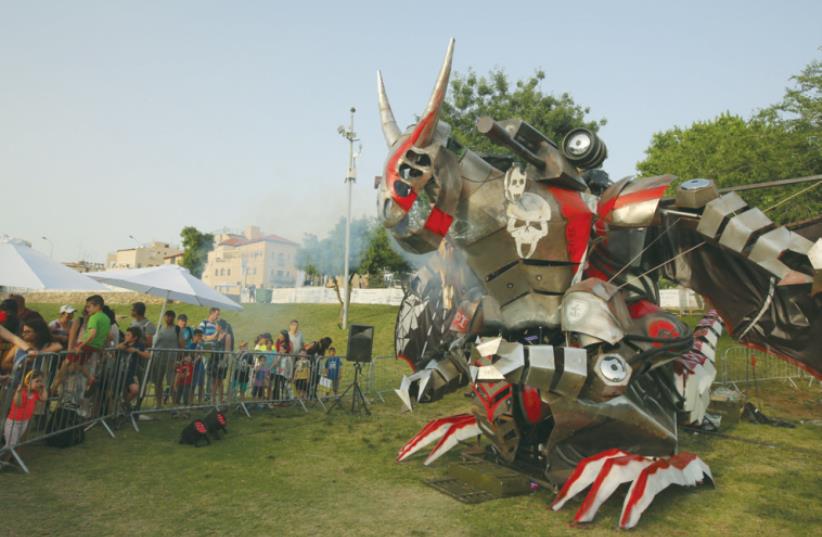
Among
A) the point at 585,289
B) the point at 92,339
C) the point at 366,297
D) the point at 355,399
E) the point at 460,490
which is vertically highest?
the point at 366,297

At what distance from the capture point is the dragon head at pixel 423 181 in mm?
5469

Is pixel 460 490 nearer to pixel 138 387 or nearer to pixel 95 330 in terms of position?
pixel 95 330

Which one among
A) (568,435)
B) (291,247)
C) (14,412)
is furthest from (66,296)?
(568,435)

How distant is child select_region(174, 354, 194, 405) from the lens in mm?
9156

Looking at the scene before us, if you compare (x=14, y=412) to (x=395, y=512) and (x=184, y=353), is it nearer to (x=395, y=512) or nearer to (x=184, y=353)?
(x=184, y=353)

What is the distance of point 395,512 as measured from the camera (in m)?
5.24

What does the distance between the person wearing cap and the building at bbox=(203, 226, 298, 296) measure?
3.60 meters

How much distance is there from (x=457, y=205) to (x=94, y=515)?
4.29 meters

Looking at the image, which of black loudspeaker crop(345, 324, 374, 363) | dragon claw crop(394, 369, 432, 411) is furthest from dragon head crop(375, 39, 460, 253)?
black loudspeaker crop(345, 324, 374, 363)

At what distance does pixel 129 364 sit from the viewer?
8.05m

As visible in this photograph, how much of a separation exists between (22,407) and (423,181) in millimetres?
4776

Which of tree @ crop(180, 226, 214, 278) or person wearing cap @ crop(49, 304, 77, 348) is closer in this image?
person wearing cap @ crop(49, 304, 77, 348)

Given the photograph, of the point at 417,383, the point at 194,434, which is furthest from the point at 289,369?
the point at 417,383

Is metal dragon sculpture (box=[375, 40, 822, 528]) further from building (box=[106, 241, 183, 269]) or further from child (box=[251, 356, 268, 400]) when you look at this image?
building (box=[106, 241, 183, 269])
